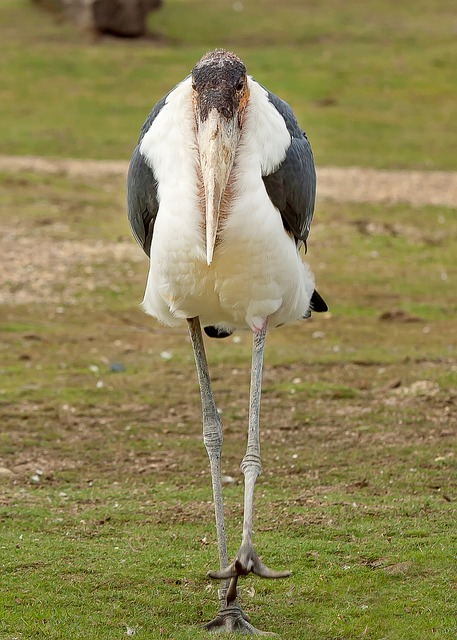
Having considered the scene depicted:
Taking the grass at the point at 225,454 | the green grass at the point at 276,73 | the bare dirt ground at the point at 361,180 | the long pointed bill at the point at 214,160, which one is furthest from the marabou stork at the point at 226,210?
the green grass at the point at 276,73

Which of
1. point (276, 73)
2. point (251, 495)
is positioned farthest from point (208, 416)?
point (276, 73)

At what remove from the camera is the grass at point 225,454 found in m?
4.85

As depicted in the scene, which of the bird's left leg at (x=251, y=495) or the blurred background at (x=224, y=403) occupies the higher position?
the bird's left leg at (x=251, y=495)

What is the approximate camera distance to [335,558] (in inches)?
208

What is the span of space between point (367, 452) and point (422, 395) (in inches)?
48.0

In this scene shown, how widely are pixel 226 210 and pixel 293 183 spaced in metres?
0.48

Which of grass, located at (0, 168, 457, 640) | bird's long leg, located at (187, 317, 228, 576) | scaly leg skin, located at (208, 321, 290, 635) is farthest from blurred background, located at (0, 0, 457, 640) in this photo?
bird's long leg, located at (187, 317, 228, 576)

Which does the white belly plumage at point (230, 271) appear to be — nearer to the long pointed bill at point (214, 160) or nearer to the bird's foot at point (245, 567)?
the long pointed bill at point (214, 160)

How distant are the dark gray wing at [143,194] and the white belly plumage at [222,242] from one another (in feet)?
0.29

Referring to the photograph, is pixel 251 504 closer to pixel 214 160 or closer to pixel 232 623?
pixel 232 623

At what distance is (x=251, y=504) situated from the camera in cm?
454

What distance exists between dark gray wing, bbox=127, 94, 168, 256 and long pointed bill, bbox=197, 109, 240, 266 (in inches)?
15.0

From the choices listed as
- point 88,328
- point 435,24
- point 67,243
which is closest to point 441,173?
point 67,243

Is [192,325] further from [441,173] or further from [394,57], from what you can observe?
[394,57]
